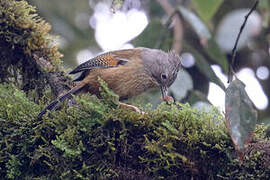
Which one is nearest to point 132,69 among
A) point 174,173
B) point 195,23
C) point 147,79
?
point 147,79

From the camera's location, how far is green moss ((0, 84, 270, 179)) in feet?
9.95

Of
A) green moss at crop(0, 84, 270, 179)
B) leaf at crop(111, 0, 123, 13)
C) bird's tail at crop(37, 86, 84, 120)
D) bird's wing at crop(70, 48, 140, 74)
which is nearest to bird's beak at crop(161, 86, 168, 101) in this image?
bird's wing at crop(70, 48, 140, 74)

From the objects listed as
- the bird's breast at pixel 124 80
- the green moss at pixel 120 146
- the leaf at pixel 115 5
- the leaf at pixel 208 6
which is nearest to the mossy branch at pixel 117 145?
the green moss at pixel 120 146

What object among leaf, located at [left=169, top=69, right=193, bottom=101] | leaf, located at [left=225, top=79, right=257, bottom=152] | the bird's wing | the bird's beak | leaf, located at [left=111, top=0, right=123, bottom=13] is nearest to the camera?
leaf, located at [left=225, top=79, right=257, bottom=152]

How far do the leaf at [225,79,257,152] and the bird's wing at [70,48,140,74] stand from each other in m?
1.88

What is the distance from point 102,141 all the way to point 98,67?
163cm

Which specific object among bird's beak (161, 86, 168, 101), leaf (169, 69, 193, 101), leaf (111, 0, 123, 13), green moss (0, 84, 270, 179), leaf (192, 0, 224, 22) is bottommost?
green moss (0, 84, 270, 179)

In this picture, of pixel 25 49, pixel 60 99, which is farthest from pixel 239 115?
pixel 25 49

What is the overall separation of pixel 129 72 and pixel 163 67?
0.40 m

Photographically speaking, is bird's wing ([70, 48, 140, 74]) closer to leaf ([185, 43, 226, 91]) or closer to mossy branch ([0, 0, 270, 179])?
leaf ([185, 43, 226, 91])

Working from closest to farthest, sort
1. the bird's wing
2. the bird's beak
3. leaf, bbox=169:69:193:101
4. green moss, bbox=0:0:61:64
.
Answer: green moss, bbox=0:0:61:64
the bird's wing
the bird's beak
leaf, bbox=169:69:193:101

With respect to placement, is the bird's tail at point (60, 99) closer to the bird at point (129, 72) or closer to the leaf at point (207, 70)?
the bird at point (129, 72)

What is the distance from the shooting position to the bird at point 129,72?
15.2 ft

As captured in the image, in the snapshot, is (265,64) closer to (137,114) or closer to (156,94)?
(156,94)
